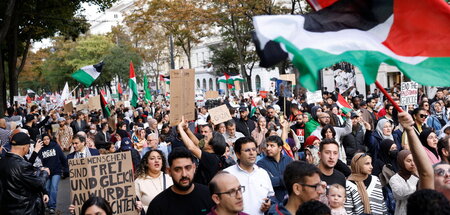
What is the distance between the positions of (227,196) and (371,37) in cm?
168

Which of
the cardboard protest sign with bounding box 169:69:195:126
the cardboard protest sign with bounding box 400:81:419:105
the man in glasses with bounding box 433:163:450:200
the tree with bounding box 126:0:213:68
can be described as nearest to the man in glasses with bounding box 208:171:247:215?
the man in glasses with bounding box 433:163:450:200

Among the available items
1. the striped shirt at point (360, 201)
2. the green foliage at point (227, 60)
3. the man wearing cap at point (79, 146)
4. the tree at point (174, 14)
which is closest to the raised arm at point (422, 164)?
the striped shirt at point (360, 201)

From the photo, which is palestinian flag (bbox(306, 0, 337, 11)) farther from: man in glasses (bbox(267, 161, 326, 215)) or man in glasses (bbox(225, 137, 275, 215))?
man in glasses (bbox(225, 137, 275, 215))

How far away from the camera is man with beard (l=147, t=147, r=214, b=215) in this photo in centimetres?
481

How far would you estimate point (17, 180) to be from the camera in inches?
276

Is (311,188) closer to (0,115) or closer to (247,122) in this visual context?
(247,122)

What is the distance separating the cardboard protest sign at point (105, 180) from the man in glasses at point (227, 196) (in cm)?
194

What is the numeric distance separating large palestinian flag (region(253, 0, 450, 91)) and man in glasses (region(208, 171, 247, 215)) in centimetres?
100

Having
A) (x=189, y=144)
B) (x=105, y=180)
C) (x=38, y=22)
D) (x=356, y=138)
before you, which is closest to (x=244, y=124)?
(x=356, y=138)

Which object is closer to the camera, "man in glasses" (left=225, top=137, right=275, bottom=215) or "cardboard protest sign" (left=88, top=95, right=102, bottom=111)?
"man in glasses" (left=225, top=137, right=275, bottom=215)

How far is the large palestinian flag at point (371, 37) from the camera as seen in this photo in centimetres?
407

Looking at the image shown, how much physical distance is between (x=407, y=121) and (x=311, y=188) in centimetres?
88

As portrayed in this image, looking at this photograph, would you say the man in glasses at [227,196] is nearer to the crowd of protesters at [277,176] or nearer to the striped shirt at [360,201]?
the crowd of protesters at [277,176]

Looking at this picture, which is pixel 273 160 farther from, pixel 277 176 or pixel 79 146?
pixel 79 146
